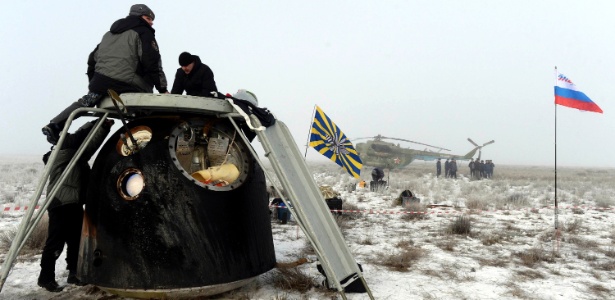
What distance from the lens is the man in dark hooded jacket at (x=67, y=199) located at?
398 cm

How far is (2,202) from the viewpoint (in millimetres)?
12578

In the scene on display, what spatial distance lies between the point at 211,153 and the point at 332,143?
15.2 ft

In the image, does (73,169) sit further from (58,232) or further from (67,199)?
(58,232)

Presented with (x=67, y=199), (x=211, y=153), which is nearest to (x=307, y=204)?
(x=211, y=153)

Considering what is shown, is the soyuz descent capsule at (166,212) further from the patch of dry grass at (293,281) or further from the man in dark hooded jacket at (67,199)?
the patch of dry grass at (293,281)

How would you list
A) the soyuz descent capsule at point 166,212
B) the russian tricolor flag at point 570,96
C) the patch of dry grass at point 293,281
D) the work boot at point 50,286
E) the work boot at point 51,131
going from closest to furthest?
the soyuz descent capsule at point 166,212 < the work boot at point 51,131 < the work boot at point 50,286 < the patch of dry grass at point 293,281 < the russian tricolor flag at point 570,96

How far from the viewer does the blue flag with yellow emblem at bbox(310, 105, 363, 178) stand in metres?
8.17

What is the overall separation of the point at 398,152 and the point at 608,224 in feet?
84.7

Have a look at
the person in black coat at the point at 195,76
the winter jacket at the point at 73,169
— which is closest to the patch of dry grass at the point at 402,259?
the person in black coat at the point at 195,76

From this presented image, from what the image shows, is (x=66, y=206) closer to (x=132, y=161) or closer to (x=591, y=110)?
(x=132, y=161)

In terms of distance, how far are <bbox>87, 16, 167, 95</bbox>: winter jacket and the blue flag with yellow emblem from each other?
439 centimetres

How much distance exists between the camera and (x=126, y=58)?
3.94 m

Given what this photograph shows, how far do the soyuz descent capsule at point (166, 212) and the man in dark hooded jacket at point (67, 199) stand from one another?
0.32 metres

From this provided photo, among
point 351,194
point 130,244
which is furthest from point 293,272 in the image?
point 351,194
